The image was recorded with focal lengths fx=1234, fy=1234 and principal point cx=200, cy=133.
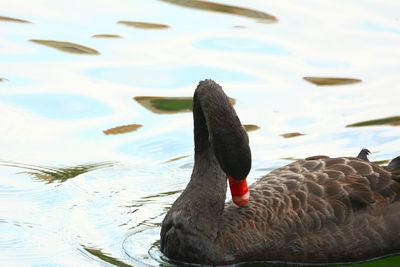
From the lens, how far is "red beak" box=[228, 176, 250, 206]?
7949 millimetres

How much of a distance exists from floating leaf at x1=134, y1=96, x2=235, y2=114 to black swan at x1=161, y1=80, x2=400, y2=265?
2795mm

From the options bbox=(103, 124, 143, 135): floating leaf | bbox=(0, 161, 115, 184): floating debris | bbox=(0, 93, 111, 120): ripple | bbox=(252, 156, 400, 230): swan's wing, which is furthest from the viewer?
bbox=(0, 93, 111, 120): ripple

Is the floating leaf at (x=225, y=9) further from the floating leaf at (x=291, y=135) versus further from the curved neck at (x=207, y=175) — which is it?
the curved neck at (x=207, y=175)

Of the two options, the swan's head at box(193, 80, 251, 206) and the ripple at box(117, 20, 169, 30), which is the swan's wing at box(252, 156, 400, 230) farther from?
the ripple at box(117, 20, 169, 30)

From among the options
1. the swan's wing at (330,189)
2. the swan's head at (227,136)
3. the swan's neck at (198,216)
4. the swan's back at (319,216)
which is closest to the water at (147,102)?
the swan's neck at (198,216)

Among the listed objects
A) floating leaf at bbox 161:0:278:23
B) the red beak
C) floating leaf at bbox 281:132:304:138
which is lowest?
floating leaf at bbox 281:132:304:138

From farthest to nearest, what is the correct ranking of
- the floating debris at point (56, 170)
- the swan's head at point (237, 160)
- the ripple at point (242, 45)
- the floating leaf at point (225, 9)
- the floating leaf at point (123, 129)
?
1. the floating leaf at point (225, 9)
2. the ripple at point (242, 45)
3. the floating leaf at point (123, 129)
4. the floating debris at point (56, 170)
5. the swan's head at point (237, 160)

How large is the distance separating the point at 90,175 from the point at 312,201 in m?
2.26

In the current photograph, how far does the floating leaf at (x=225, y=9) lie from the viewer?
1373 centimetres

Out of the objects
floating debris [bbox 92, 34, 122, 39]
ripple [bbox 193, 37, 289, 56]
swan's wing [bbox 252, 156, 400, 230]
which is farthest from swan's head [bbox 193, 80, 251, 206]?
floating debris [bbox 92, 34, 122, 39]

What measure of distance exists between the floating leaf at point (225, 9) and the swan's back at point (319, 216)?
5.25 m

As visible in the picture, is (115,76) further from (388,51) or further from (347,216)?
(347,216)

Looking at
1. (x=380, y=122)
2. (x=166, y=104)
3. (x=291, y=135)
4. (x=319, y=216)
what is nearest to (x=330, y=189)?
(x=319, y=216)

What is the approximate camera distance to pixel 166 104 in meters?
11.4
